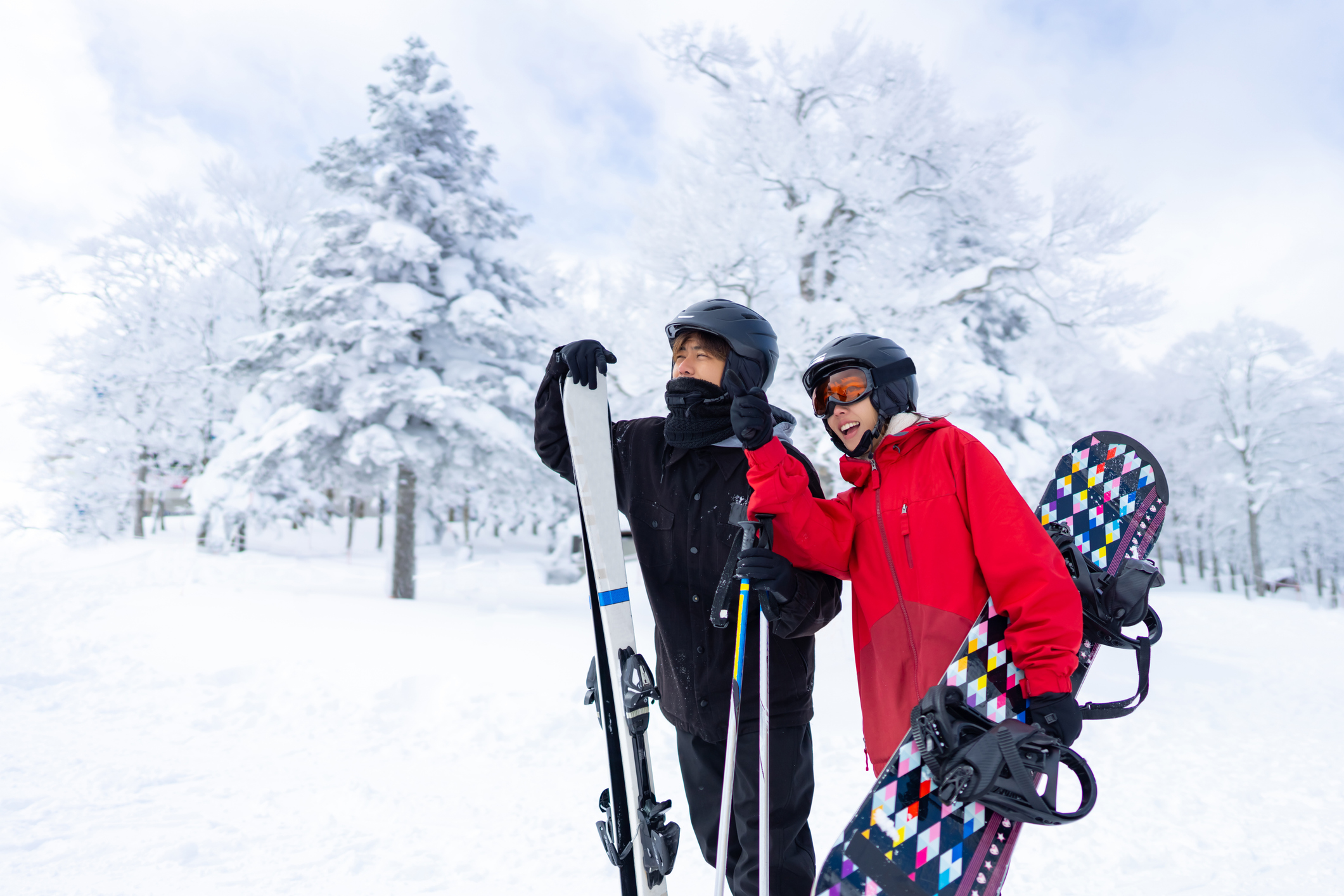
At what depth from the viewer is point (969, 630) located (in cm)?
197

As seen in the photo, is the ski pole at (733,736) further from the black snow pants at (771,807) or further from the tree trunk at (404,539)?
the tree trunk at (404,539)

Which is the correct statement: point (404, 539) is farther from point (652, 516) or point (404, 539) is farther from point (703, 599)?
point (703, 599)

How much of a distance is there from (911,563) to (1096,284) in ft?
26.8

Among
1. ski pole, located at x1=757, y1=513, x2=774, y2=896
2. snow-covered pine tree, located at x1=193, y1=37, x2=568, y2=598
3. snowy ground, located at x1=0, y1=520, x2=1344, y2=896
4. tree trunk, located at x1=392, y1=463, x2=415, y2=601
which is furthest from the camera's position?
tree trunk, located at x1=392, y1=463, x2=415, y2=601

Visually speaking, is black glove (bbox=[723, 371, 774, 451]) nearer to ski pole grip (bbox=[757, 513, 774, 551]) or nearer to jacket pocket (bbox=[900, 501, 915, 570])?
ski pole grip (bbox=[757, 513, 774, 551])

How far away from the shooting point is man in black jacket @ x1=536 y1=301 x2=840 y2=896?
2.23 metres

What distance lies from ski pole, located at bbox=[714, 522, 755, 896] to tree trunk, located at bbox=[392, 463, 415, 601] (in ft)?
34.0

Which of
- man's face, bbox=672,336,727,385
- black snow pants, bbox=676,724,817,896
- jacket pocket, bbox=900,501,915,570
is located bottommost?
black snow pants, bbox=676,724,817,896

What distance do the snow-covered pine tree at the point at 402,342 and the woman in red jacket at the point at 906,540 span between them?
9.13m

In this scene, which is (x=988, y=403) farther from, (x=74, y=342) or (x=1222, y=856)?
(x=74, y=342)

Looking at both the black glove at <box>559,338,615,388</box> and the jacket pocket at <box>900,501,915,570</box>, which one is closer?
the jacket pocket at <box>900,501,915,570</box>

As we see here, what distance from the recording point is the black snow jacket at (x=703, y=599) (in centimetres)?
228

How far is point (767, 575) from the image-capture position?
2.06m

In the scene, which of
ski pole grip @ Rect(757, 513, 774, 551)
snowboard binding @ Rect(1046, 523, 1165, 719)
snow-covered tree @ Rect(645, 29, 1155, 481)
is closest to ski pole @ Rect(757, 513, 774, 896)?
ski pole grip @ Rect(757, 513, 774, 551)
